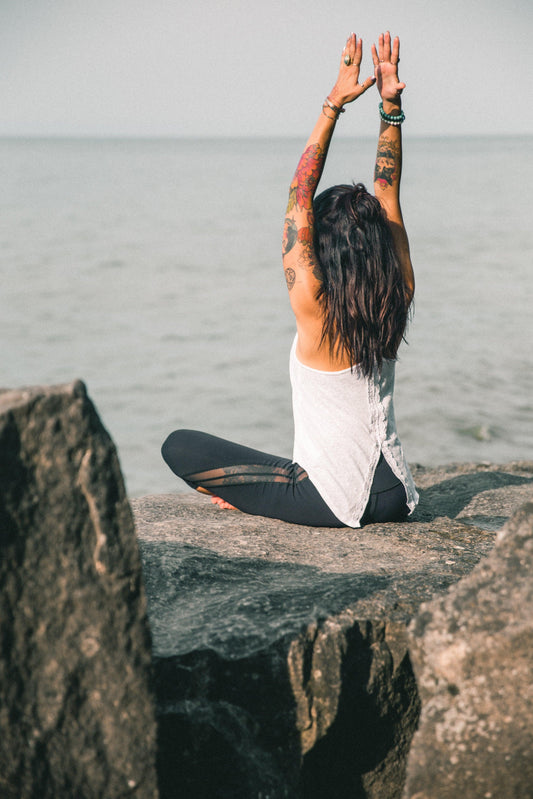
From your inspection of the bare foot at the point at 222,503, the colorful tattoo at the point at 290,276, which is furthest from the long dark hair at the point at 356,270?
the bare foot at the point at 222,503

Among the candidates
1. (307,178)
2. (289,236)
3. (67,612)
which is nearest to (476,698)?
(67,612)

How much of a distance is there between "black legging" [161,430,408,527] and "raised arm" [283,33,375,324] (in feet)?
2.25

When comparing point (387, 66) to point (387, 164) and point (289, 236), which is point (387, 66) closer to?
point (387, 164)

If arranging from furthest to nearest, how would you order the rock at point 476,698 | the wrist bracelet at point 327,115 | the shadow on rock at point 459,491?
1. the shadow on rock at point 459,491
2. the wrist bracelet at point 327,115
3. the rock at point 476,698

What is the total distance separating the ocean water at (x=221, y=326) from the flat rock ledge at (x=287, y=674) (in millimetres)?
6318

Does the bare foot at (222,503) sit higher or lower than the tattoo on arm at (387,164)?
lower

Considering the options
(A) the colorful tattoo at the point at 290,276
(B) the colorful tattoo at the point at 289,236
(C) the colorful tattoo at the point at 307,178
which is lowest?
(A) the colorful tattoo at the point at 290,276

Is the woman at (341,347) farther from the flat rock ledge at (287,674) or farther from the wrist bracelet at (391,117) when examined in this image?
the flat rock ledge at (287,674)

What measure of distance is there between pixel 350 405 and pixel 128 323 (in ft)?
42.9

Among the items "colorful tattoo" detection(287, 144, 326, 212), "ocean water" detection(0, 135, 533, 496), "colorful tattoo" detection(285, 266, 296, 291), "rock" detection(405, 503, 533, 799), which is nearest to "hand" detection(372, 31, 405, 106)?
"colorful tattoo" detection(287, 144, 326, 212)

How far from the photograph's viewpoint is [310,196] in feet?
10.4

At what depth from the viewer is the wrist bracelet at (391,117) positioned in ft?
11.5

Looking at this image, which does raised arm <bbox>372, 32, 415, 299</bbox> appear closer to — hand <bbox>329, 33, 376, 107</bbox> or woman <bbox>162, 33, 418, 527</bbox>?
woman <bbox>162, 33, 418, 527</bbox>

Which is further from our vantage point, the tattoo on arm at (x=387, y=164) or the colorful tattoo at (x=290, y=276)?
the tattoo on arm at (x=387, y=164)
